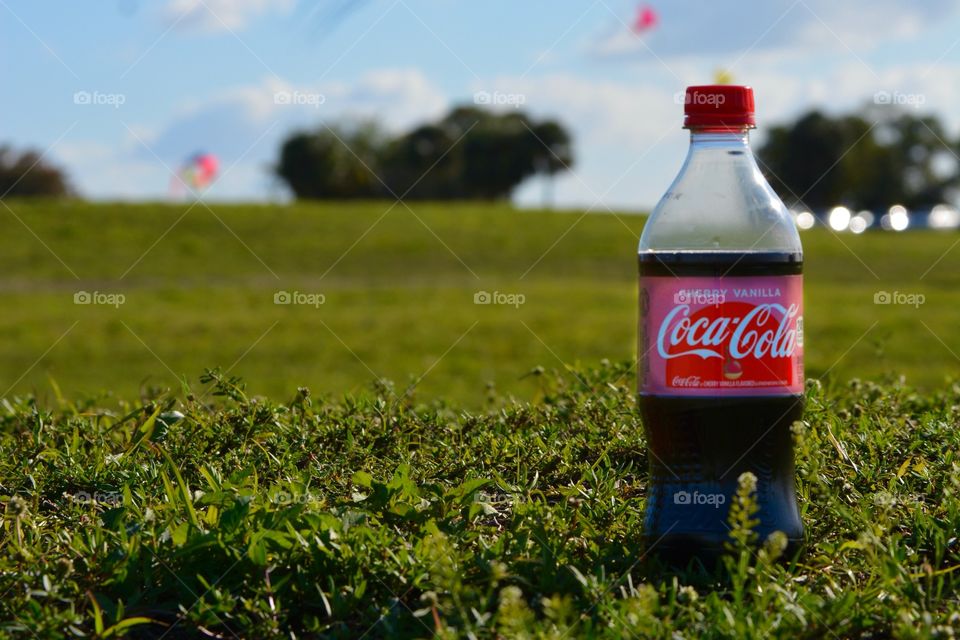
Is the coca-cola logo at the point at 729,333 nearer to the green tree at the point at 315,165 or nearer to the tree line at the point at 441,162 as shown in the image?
the tree line at the point at 441,162

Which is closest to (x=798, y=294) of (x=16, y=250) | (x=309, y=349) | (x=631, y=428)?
(x=631, y=428)

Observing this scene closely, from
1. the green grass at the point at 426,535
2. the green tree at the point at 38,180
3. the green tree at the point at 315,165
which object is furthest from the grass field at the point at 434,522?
the green tree at the point at 315,165

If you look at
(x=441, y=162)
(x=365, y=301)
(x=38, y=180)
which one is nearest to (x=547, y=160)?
(x=441, y=162)

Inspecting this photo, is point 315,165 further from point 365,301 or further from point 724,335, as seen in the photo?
point 724,335

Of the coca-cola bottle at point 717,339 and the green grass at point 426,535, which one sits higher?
the coca-cola bottle at point 717,339

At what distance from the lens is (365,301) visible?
2575 centimetres

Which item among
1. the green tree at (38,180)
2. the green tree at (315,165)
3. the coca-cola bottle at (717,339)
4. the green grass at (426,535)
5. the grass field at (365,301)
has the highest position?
the green tree at (315,165)

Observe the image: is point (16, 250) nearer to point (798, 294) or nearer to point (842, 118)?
point (798, 294)

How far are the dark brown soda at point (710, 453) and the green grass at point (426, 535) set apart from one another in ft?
0.29

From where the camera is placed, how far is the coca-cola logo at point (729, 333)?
3154 millimetres

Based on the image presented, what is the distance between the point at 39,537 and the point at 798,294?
231cm

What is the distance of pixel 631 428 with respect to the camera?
14.8ft

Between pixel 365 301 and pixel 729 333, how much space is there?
22.8 metres

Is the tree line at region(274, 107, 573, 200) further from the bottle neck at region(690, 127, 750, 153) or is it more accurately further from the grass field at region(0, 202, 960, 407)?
the bottle neck at region(690, 127, 750, 153)
